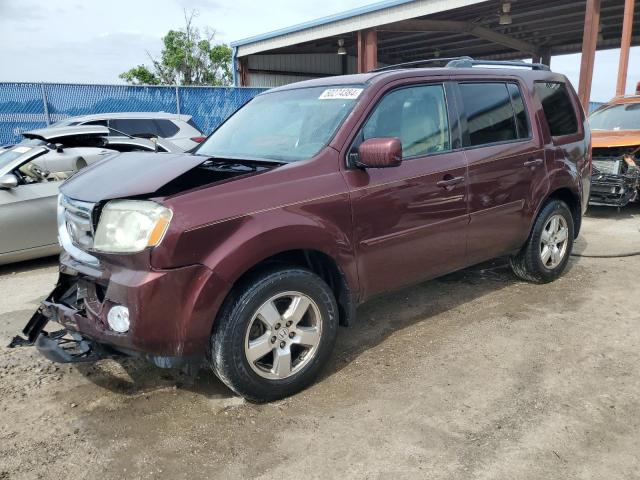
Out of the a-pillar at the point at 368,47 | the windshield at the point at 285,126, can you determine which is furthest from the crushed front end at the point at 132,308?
the a-pillar at the point at 368,47

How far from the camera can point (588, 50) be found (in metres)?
13.9

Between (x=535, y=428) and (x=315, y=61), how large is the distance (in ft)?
96.6

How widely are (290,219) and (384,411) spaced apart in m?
1.20

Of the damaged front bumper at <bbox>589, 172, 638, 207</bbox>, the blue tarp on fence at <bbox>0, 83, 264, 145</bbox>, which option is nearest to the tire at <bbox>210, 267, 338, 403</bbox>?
the damaged front bumper at <bbox>589, 172, 638, 207</bbox>

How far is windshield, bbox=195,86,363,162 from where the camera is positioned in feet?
11.1

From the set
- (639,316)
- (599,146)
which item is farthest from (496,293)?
(599,146)

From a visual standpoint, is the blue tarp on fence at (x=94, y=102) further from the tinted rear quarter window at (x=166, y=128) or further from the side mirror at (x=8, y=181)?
the side mirror at (x=8, y=181)

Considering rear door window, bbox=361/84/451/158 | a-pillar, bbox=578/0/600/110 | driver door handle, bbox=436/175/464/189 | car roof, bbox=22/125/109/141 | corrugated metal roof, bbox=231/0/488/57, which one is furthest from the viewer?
corrugated metal roof, bbox=231/0/488/57

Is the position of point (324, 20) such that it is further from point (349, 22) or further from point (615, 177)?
point (615, 177)

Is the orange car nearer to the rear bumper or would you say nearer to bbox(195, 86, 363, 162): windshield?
bbox(195, 86, 363, 162): windshield

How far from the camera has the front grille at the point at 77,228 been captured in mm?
2873

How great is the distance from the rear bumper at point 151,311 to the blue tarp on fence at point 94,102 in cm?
980

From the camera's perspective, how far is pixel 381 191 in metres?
3.38

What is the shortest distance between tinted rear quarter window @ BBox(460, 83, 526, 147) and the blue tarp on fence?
8431 millimetres
